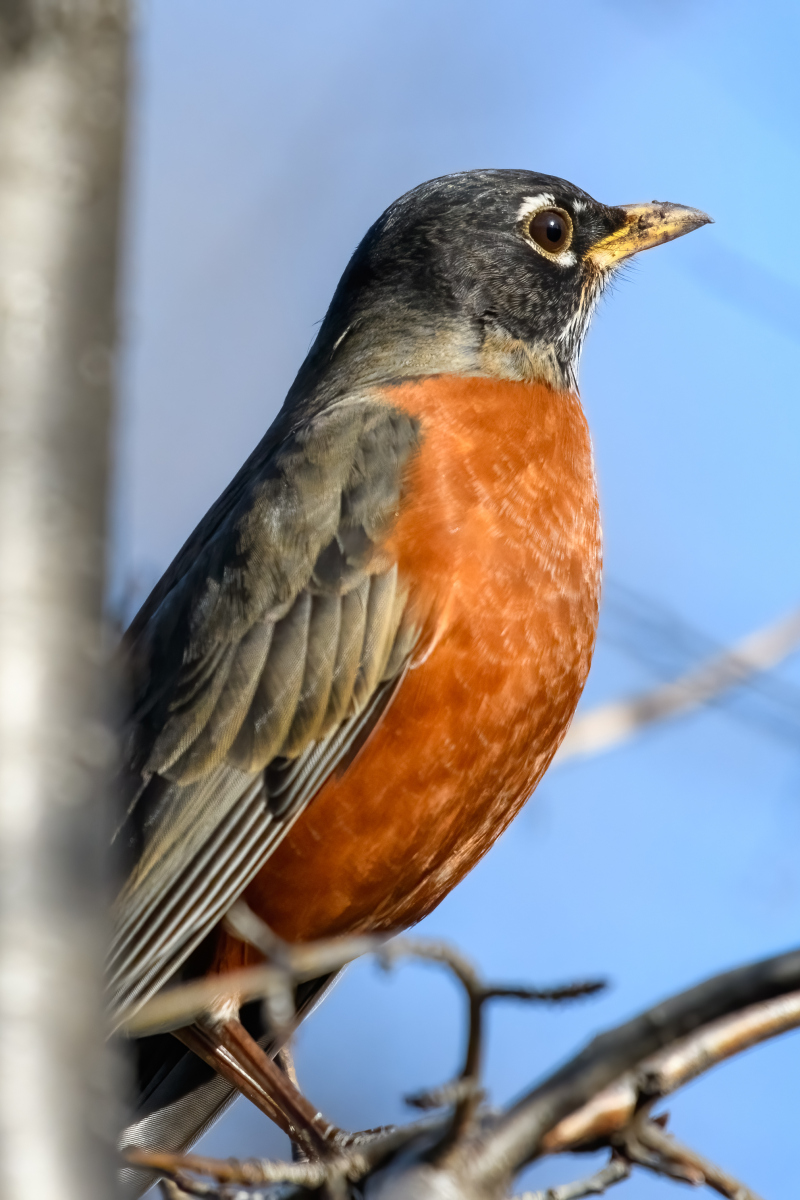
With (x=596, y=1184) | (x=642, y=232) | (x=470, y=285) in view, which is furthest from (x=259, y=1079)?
(x=642, y=232)

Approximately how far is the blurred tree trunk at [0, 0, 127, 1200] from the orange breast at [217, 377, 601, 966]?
7.16 ft

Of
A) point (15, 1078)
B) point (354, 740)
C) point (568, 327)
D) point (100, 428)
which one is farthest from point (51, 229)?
point (568, 327)

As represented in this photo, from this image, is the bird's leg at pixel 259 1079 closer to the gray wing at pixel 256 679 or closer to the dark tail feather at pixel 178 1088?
the dark tail feather at pixel 178 1088

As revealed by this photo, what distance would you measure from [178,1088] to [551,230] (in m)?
2.99

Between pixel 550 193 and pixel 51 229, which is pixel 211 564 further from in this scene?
pixel 51 229

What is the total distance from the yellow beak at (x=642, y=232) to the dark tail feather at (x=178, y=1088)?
2643mm

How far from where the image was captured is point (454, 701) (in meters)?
3.42

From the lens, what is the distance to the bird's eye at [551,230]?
15.0 feet

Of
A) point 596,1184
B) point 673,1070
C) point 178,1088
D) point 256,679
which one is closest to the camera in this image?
point 673,1070

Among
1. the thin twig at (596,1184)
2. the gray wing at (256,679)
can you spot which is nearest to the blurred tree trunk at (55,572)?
the thin twig at (596,1184)

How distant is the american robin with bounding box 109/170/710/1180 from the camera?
339cm

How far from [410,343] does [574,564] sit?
40.9 inches

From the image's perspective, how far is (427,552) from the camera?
11.5 ft

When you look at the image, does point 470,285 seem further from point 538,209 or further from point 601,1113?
point 601,1113
